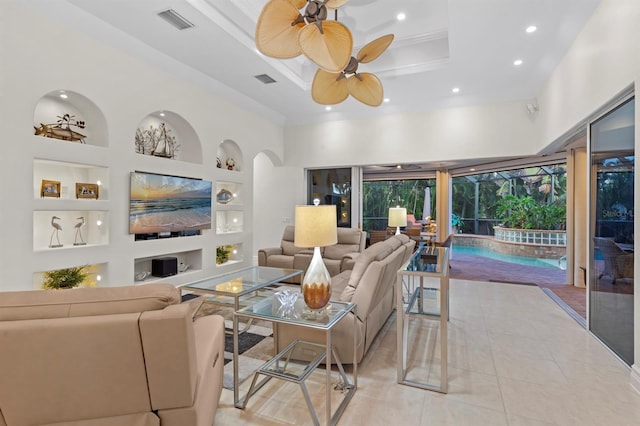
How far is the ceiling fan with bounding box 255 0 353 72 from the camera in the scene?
241 cm

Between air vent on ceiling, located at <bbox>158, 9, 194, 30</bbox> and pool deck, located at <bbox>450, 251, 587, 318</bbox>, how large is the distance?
6.04 meters

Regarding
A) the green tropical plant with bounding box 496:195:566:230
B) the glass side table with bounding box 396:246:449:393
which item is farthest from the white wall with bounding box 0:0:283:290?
the green tropical plant with bounding box 496:195:566:230

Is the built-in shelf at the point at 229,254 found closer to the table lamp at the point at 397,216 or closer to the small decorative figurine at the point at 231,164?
the small decorative figurine at the point at 231,164

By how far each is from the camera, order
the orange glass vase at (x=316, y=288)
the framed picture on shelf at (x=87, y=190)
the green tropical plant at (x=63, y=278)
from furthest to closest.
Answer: the framed picture on shelf at (x=87, y=190), the green tropical plant at (x=63, y=278), the orange glass vase at (x=316, y=288)

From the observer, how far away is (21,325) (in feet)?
3.85

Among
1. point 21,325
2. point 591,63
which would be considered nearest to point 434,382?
point 21,325

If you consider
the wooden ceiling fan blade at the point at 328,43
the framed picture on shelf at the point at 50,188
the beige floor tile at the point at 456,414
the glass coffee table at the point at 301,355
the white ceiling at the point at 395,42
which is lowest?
the beige floor tile at the point at 456,414

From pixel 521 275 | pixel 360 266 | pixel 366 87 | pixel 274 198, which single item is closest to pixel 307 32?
pixel 366 87

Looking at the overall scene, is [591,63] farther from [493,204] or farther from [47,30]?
[493,204]

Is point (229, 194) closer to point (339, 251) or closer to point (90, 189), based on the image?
point (339, 251)

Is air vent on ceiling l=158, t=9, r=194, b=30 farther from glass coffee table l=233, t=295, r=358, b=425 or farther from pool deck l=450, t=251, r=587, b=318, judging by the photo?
pool deck l=450, t=251, r=587, b=318

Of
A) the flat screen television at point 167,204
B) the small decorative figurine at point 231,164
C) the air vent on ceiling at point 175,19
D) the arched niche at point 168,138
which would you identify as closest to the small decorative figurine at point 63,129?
the flat screen television at point 167,204

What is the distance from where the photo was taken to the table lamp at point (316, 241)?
2180 mm

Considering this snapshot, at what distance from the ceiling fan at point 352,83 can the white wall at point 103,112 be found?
8.39 ft
